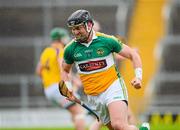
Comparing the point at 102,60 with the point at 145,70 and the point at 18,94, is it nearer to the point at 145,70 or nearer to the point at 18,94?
the point at 18,94

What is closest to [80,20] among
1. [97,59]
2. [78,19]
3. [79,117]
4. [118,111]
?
[78,19]

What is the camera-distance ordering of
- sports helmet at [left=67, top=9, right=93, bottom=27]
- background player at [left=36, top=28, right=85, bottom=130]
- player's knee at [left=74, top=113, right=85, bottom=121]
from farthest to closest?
background player at [left=36, top=28, right=85, bottom=130], player's knee at [left=74, top=113, right=85, bottom=121], sports helmet at [left=67, top=9, right=93, bottom=27]

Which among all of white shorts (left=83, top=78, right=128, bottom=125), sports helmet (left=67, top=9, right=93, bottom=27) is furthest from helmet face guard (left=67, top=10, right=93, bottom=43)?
white shorts (left=83, top=78, right=128, bottom=125)

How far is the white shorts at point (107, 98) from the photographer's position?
Result: 34.6ft

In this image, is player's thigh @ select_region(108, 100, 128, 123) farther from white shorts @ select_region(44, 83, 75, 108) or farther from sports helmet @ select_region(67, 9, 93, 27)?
white shorts @ select_region(44, 83, 75, 108)

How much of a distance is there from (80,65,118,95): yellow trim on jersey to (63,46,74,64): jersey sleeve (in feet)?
1.03

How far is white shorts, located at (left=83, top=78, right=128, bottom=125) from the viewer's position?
1054cm

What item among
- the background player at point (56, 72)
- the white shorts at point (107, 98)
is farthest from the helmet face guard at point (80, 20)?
the background player at point (56, 72)

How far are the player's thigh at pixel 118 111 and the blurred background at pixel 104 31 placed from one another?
376 inches

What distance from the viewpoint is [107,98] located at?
34.6 ft

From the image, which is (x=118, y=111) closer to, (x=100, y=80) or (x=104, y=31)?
(x=100, y=80)

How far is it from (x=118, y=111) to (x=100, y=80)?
480 mm

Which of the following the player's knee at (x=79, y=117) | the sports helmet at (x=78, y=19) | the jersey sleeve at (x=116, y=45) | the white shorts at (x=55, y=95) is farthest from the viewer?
the white shorts at (x=55, y=95)

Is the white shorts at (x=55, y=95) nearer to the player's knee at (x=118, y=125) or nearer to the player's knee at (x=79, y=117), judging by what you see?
the player's knee at (x=79, y=117)
